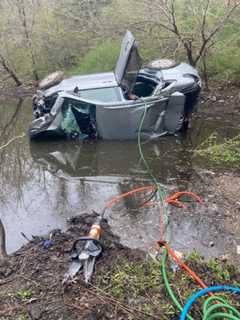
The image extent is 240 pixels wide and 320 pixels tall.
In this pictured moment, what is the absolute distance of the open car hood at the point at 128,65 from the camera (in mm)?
8234

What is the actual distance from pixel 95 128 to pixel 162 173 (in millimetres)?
2174

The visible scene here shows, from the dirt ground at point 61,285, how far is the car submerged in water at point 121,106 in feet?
11.5

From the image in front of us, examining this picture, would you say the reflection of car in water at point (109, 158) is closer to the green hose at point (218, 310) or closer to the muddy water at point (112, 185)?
the muddy water at point (112, 185)

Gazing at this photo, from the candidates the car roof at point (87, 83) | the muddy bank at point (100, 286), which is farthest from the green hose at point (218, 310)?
the car roof at point (87, 83)

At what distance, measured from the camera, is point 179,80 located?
841 centimetres

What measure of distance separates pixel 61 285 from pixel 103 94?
210 inches

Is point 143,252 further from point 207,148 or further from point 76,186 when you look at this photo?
point 207,148

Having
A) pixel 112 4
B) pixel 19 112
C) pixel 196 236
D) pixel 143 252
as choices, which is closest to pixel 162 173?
pixel 196 236

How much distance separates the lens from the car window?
8393mm

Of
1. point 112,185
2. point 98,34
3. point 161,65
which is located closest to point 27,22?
point 98,34

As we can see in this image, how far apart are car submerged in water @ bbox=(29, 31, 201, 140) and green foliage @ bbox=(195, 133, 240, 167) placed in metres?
0.98

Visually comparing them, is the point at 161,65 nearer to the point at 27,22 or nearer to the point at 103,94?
the point at 103,94

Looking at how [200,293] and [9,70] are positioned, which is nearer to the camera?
[200,293]

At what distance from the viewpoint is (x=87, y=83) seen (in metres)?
9.05
